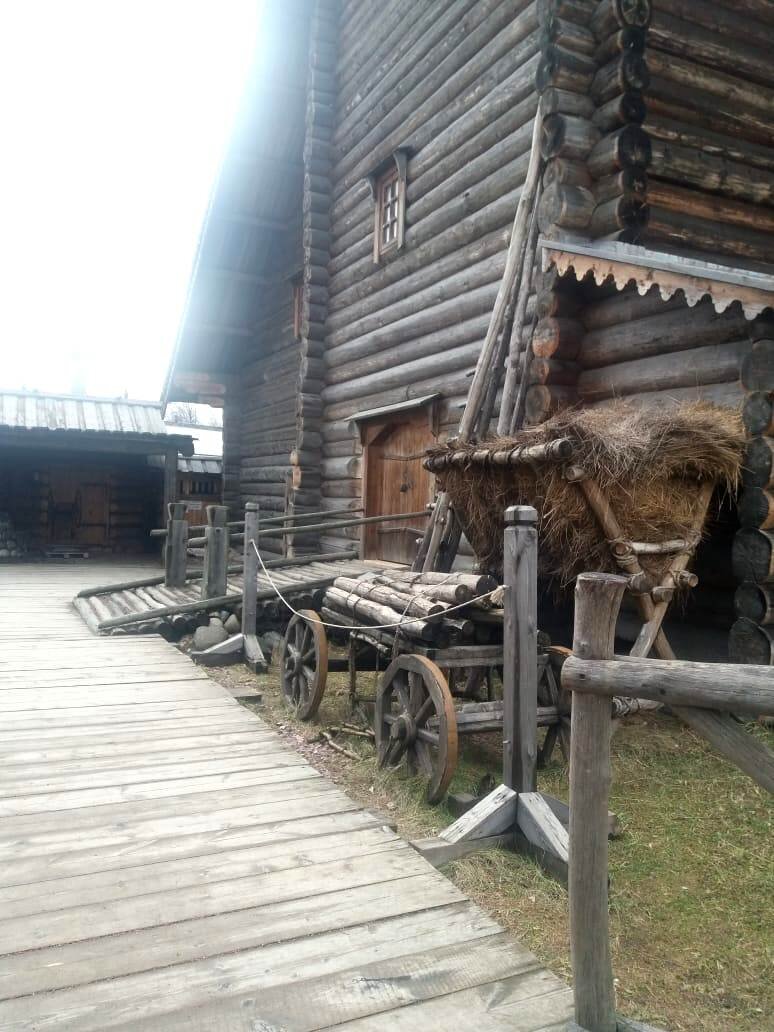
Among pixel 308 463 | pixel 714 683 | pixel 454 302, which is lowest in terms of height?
pixel 714 683

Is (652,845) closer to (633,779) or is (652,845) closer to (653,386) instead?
(633,779)

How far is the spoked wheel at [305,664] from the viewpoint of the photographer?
5.62 metres

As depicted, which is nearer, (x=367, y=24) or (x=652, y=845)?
(x=652, y=845)

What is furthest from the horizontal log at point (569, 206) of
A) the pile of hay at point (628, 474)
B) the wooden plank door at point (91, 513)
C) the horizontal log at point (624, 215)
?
the wooden plank door at point (91, 513)

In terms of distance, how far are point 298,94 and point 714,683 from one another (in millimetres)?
15612

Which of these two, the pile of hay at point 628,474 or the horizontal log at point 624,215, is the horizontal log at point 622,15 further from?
the pile of hay at point 628,474


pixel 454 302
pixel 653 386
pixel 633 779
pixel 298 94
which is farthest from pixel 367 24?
pixel 633 779

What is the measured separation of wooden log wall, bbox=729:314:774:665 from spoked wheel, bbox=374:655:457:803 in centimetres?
237

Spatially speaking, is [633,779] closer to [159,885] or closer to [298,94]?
[159,885]

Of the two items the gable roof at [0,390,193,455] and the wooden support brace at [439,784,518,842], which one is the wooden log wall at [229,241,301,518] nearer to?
the gable roof at [0,390,193,455]

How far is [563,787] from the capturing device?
4.46 meters

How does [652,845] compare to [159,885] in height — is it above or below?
below

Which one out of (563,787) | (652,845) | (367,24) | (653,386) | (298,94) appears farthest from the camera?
(298,94)

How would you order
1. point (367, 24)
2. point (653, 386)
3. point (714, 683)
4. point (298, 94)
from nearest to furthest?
point (714, 683) < point (653, 386) < point (367, 24) < point (298, 94)
